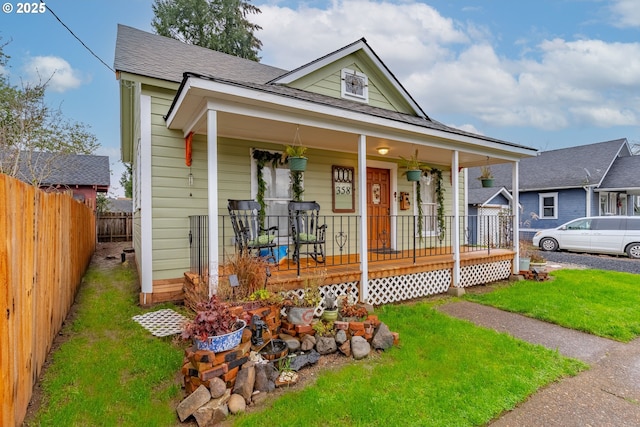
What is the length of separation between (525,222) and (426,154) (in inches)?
483

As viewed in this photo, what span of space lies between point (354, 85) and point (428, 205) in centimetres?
367

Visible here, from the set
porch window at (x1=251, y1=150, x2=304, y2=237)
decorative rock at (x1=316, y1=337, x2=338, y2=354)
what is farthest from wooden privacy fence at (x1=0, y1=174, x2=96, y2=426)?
porch window at (x1=251, y1=150, x2=304, y2=237)

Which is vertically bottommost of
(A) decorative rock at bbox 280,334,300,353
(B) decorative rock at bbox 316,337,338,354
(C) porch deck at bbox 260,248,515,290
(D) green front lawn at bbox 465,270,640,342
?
(D) green front lawn at bbox 465,270,640,342

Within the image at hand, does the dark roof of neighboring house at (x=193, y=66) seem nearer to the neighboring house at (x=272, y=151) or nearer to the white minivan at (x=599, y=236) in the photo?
the neighboring house at (x=272, y=151)

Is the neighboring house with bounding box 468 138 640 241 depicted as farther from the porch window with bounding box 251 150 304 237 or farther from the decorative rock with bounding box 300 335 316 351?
the decorative rock with bounding box 300 335 316 351

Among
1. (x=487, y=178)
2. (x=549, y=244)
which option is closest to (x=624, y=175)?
(x=549, y=244)

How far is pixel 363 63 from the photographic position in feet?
24.8

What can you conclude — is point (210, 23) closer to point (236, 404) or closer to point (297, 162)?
point (297, 162)

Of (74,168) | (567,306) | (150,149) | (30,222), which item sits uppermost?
(74,168)

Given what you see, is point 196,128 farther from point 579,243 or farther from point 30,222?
point 579,243

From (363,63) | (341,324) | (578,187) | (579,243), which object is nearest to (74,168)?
(363,63)

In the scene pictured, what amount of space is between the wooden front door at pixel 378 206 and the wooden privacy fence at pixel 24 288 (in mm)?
5755

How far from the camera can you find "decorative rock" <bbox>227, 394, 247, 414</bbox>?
2.39 meters

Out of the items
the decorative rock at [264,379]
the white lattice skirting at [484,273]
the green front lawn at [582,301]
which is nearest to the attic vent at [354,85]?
the white lattice skirting at [484,273]
